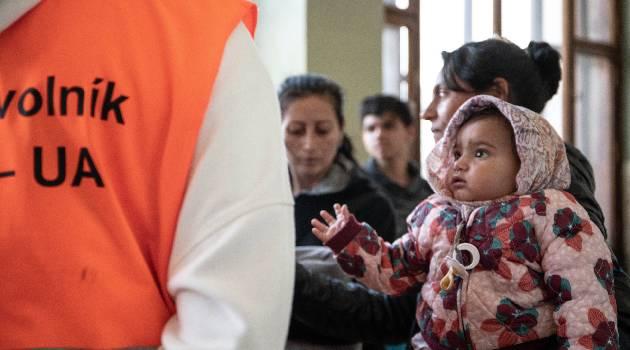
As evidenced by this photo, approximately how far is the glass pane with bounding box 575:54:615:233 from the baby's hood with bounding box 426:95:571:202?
6.55m

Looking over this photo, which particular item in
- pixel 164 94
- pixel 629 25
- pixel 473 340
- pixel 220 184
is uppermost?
pixel 629 25

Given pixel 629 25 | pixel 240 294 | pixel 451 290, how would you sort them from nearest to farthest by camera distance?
pixel 240 294 < pixel 451 290 < pixel 629 25

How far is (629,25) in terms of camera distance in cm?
762

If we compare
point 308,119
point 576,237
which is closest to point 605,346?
point 576,237

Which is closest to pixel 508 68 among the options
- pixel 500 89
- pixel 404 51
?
pixel 500 89

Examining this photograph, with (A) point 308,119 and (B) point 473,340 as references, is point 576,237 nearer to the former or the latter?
(B) point 473,340

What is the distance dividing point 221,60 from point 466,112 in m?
0.75

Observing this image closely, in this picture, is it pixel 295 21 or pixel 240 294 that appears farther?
pixel 295 21

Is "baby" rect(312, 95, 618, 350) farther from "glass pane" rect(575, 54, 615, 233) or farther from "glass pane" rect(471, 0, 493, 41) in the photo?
"glass pane" rect(575, 54, 615, 233)

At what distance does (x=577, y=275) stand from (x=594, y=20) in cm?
718

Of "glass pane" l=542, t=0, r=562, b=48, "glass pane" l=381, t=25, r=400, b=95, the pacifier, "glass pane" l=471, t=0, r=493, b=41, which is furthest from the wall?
"glass pane" l=542, t=0, r=562, b=48

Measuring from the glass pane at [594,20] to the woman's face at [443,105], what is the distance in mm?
6484

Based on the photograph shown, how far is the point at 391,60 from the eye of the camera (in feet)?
18.0

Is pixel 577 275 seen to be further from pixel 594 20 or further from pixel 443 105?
pixel 594 20
